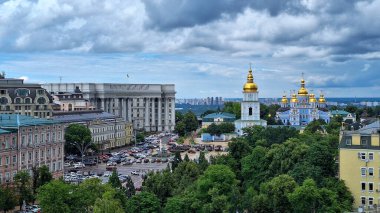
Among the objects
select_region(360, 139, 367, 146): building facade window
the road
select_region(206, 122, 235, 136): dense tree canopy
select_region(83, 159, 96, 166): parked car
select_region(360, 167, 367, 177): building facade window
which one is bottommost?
the road

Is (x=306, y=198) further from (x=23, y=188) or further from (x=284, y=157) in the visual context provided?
(x=23, y=188)

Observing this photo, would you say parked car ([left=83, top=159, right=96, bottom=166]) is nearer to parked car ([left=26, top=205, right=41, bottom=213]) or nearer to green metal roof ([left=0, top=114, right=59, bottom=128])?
green metal roof ([left=0, top=114, right=59, bottom=128])

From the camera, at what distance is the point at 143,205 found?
45531mm

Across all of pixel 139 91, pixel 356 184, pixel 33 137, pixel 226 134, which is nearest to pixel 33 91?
pixel 33 137

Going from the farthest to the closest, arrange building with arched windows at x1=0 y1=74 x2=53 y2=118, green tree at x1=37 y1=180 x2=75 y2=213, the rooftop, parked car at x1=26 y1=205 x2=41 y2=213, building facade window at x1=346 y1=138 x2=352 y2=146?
the rooftop
building with arched windows at x1=0 y1=74 x2=53 y2=118
parked car at x1=26 y1=205 x2=41 y2=213
building facade window at x1=346 y1=138 x2=352 y2=146
green tree at x1=37 y1=180 x2=75 y2=213

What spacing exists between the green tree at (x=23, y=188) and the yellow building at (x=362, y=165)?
30456 millimetres

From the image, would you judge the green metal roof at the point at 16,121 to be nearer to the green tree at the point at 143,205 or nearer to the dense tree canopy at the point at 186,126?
the green tree at the point at 143,205

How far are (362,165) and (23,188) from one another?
32.7 m

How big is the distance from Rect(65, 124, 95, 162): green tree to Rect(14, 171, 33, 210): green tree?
3985 cm

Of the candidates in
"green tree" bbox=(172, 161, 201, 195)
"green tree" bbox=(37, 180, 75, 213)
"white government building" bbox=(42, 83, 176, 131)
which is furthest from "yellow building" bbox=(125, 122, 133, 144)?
"green tree" bbox=(37, 180, 75, 213)

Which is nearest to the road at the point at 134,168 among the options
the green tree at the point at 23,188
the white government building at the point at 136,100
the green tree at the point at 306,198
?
the green tree at the point at 23,188

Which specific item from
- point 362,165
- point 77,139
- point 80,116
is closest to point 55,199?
point 362,165

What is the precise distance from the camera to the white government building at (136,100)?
165375 millimetres

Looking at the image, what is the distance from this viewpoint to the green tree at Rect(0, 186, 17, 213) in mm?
51844
